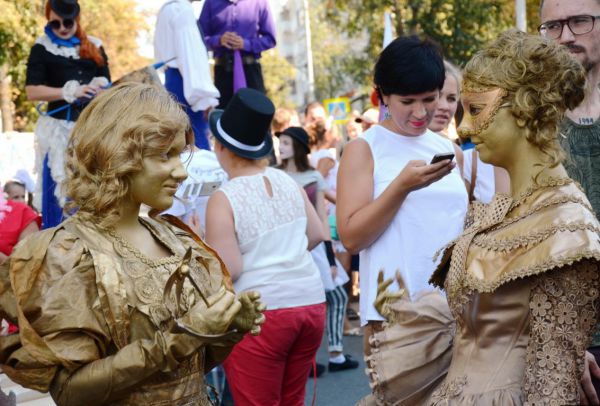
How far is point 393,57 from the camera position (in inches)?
156

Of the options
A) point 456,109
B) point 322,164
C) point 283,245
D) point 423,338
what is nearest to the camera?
point 423,338

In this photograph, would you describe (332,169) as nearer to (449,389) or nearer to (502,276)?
(449,389)

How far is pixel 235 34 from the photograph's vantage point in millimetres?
7527

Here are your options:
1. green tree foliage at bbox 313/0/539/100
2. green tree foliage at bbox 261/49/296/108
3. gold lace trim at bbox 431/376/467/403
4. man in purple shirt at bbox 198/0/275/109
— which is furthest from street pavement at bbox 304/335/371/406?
green tree foliage at bbox 261/49/296/108

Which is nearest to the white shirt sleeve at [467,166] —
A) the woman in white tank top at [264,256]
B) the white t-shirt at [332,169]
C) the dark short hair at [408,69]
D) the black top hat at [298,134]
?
the dark short hair at [408,69]

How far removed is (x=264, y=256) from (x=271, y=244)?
0.07 m

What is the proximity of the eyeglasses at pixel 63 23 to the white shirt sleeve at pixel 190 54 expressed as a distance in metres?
0.79

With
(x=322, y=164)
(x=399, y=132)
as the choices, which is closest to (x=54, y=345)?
(x=399, y=132)

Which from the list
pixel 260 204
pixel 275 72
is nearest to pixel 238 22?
pixel 260 204

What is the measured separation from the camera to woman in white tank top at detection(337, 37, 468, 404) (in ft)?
12.5

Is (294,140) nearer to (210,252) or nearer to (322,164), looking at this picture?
(322,164)

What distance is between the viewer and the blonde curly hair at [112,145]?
2752mm

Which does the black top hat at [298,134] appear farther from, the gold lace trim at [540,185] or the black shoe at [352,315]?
the gold lace trim at [540,185]

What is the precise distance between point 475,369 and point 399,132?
5.16 ft
